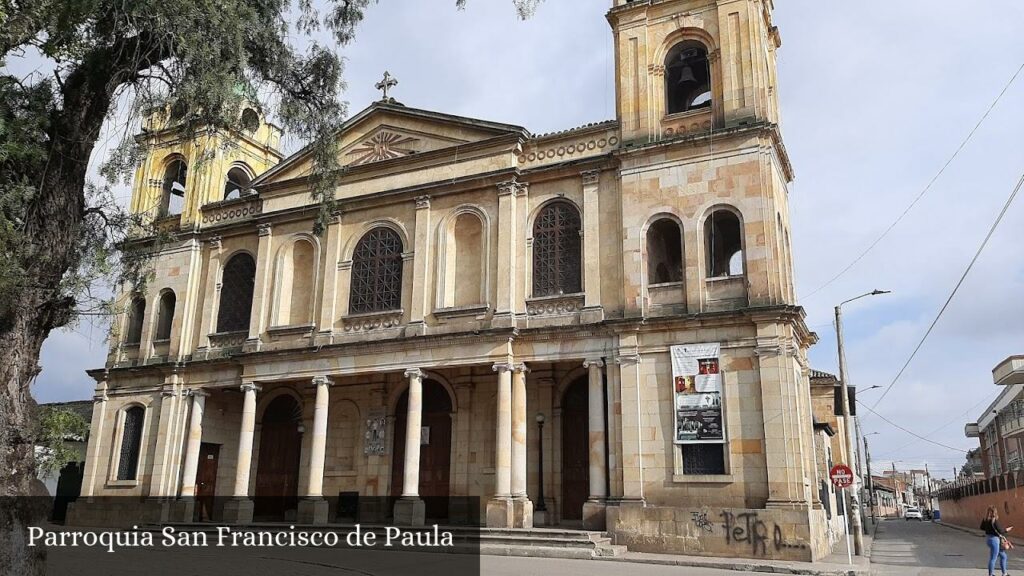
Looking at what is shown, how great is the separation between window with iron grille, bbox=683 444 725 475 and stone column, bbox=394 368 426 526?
7.53 meters

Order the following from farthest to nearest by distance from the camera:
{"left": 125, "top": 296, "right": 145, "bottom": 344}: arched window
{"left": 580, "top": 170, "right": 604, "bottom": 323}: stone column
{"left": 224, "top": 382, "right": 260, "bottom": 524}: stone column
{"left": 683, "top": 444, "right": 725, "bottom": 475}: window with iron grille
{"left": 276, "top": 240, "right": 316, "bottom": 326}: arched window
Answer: {"left": 125, "top": 296, "right": 145, "bottom": 344}: arched window → {"left": 276, "top": 240, "right": 316, "bottom": 326}: arched window → {"left": 224, "top": 382, "right": 260, "bottom": 524}: stone column → {"left": 580, "top": 170, "right": 604, "bottom": 323}: stone column → {"left": 683, "top": 444, "right": 725, "bottom": 475}: window with iron grille

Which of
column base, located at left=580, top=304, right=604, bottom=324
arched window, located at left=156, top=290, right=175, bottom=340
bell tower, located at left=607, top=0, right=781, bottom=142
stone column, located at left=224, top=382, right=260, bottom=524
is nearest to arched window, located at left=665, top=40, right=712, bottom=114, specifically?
bell tower, located at left=607, top=0, right=781, bottom=142

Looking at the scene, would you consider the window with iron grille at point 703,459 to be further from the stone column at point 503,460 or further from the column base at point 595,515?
the stone column at point 503,460

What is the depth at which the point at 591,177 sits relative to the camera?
2220 centimetres

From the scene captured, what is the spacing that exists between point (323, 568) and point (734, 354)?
1094 centimetres

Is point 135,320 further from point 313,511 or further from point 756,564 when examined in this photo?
point 756,564

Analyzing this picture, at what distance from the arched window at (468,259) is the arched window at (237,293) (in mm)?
7715

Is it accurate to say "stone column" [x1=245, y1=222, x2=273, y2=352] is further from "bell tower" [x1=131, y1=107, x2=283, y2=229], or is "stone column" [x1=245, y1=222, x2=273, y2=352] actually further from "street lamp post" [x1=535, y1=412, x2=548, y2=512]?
"street lamp post" [x1=535, y1=412, x2=548, y2=512]

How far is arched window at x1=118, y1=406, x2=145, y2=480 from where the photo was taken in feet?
88.4

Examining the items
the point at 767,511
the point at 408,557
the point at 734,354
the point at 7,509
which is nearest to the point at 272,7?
the point at 7,509

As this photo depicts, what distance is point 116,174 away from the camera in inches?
463

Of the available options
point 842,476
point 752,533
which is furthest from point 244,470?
point 842,476

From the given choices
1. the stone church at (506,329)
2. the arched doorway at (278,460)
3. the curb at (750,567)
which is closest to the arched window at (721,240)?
the stone church at (506,329)

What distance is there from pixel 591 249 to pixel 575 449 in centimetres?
592
